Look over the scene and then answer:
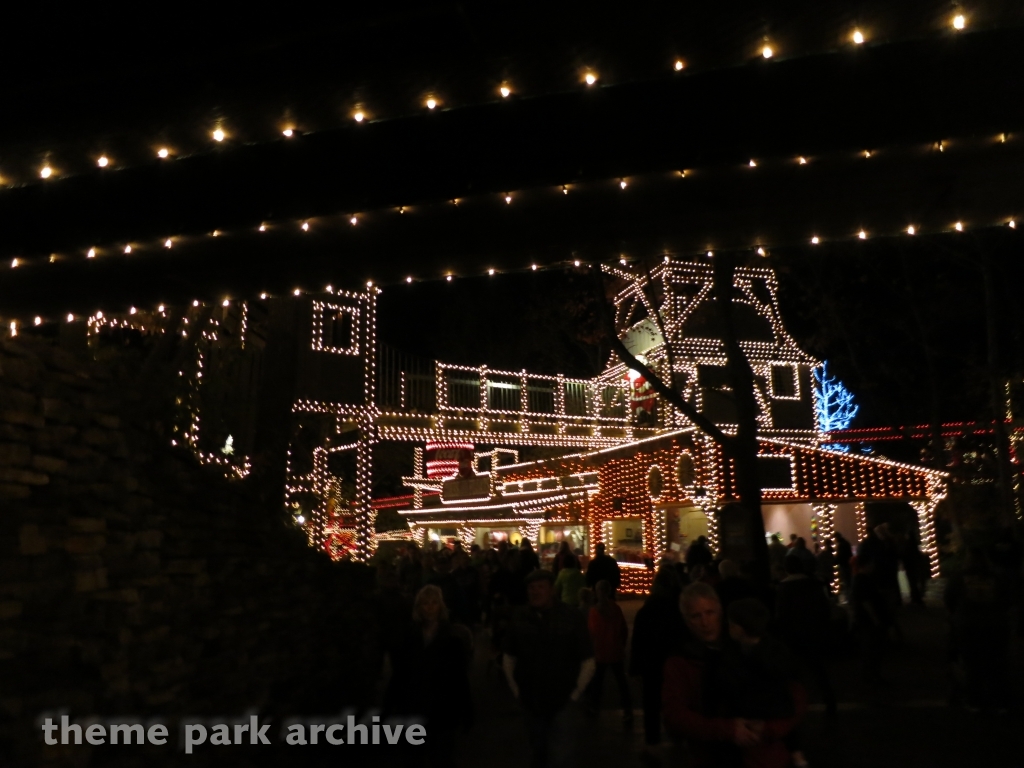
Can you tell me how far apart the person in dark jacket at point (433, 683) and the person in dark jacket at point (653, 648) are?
102 inches

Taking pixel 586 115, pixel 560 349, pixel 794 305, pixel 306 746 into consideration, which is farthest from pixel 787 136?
pixel 560 349

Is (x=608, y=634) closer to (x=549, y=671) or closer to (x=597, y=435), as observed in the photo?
(x=549, y=671)

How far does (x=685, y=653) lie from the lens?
361cm

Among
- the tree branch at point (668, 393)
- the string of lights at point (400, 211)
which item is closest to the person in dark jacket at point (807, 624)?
the string of lights at point (400, 211)

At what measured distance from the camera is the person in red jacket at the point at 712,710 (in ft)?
11.1

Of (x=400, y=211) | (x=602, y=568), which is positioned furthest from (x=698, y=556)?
(x=400, y=211)

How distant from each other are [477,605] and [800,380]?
13.8m

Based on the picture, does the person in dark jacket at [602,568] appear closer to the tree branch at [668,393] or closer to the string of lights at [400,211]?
the tree branch at [668,393]

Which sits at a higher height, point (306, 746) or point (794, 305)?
point (794, 305)

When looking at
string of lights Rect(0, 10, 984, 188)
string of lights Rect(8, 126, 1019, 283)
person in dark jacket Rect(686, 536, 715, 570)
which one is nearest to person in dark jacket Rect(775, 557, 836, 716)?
person in dark jacket Rect(686, 536, 715, 570)

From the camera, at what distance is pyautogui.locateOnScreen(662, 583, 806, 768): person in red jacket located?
3369 mm

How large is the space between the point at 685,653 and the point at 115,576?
133 inches

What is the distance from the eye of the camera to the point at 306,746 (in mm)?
6707

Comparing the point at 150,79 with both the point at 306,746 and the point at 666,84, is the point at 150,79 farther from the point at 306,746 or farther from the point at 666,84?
the point at 306,746
